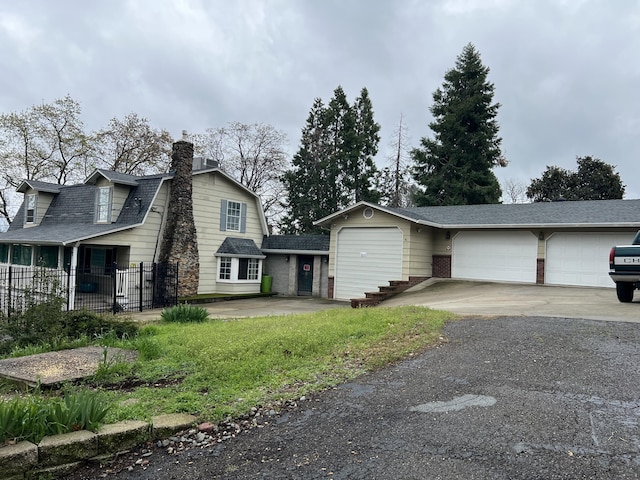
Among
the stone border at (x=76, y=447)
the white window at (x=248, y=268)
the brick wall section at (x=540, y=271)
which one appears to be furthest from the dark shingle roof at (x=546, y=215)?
the stone border at (x=76, y=447)

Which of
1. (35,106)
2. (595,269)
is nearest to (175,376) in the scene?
(595,269)

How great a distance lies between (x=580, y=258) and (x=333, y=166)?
23.7 m

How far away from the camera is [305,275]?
24188mm

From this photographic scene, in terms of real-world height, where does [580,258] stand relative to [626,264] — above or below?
above

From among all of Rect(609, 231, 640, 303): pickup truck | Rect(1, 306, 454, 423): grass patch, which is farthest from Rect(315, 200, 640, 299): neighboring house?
Rect(1, 306, 454, 423): grass patch

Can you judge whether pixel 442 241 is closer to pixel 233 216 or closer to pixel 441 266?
pixel 441 266

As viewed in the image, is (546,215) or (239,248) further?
(239,248)

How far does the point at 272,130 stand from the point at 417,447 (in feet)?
124

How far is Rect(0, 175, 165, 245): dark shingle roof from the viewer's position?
17.9 metres

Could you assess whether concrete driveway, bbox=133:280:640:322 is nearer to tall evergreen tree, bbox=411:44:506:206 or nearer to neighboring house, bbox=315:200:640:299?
neighboring house, bbox=315:200:640:299

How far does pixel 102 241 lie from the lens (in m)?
17.6

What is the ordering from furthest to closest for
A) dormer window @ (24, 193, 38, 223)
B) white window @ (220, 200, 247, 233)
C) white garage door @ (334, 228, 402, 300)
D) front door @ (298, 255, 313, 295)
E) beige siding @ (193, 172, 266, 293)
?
1. front door @ (298, 255, 313, 295)
2. dormer window @ (24, 193, 38, 223)
3. white window @ (220, 200, 247, 233)
4. beige siding @ (193, 172, 266, 293)
5. white garage door @ (334, 228, 402, 300)

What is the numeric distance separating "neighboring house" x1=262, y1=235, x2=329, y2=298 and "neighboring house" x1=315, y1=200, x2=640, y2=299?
2280 mm

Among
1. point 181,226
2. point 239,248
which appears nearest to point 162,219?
point 181,226
